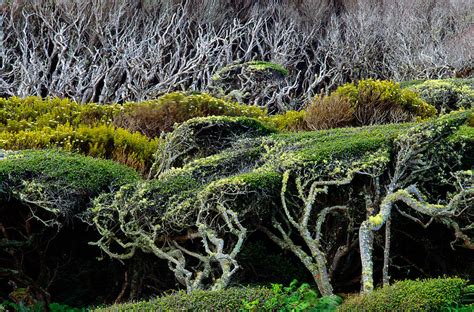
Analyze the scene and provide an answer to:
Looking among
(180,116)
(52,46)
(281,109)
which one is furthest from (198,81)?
(180,116)

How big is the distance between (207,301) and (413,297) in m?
1.61

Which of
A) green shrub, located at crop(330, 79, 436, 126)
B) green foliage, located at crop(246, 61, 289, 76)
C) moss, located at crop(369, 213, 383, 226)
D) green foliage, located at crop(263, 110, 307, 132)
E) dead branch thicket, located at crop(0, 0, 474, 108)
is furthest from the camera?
dead branch thicket, located at crop(0, 0, 474, 108)

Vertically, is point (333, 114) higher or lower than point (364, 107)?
lower

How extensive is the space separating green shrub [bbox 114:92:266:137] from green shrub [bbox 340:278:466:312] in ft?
21.4

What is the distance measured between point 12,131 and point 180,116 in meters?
2.88

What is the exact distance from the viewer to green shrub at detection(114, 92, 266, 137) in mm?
11047

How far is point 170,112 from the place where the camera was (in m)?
11.2

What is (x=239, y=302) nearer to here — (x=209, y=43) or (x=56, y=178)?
(x=56, y=178)

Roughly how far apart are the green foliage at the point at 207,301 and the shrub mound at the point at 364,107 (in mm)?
6277

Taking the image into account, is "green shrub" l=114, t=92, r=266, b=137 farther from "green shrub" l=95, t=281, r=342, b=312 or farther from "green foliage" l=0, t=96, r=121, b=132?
"green shrub" l=95, t=281, r=342, b=312

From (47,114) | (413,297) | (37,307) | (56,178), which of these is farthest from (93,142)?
(413,297)

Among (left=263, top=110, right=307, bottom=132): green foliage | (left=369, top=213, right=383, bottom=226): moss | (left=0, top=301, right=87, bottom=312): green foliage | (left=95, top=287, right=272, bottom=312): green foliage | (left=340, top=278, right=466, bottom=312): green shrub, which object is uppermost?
(left=369, top=213, right=383, bottom=226): moss

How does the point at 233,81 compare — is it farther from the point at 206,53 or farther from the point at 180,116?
the point at 180,116

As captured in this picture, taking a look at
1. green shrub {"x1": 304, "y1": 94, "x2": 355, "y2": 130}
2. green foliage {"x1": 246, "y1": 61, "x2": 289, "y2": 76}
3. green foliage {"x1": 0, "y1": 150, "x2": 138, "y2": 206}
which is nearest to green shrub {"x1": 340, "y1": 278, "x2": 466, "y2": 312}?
green foliage {"x1": 0, "y1": 150, "x2": 138, "y2": 206}
